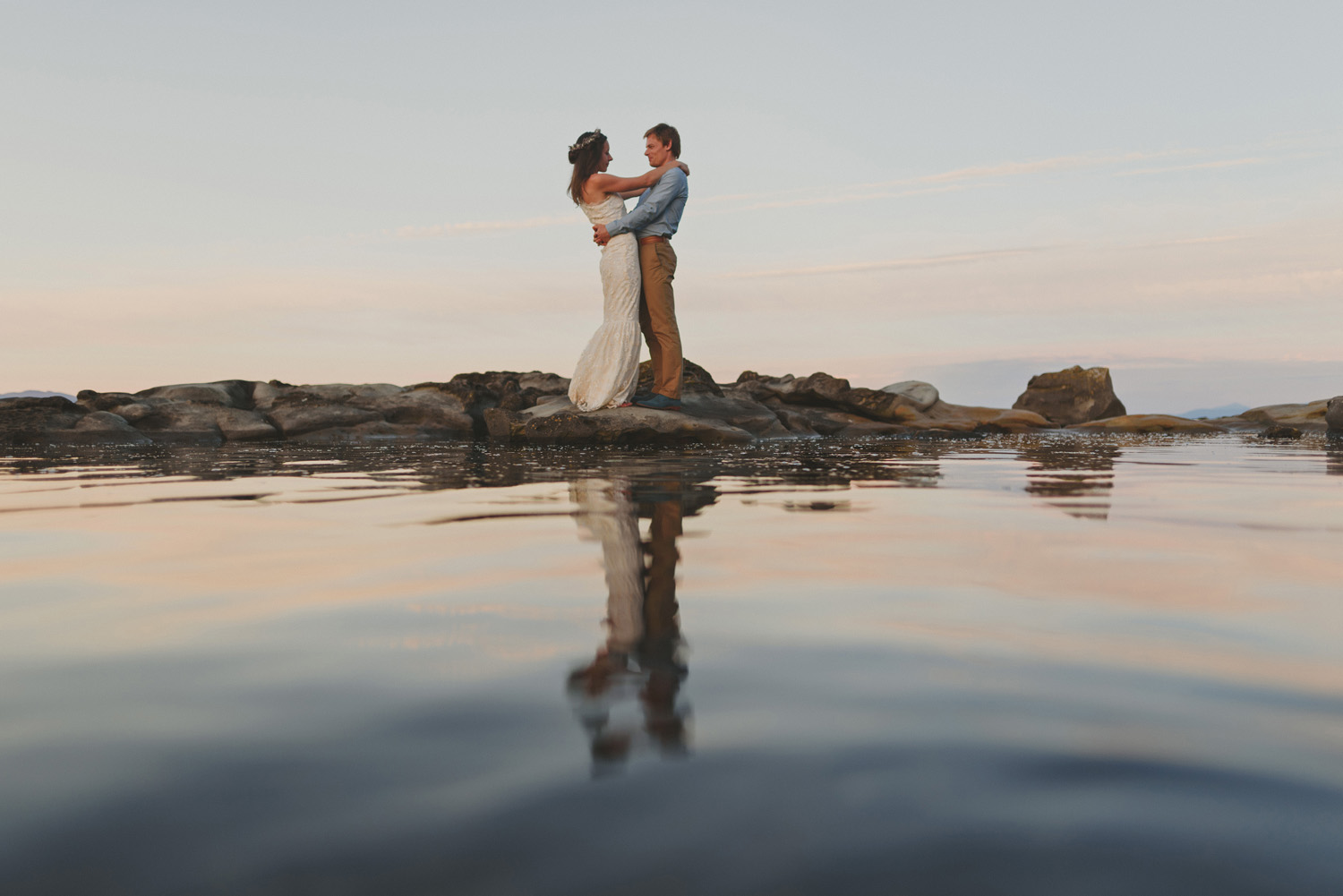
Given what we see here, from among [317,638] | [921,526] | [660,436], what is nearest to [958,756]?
[317,638]

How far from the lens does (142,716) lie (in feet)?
3.47

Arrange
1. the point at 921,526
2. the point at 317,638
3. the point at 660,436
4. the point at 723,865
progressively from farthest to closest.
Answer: the point at 660,436 < the point at 921,526 < the point at 317,638 < the point at 723,865

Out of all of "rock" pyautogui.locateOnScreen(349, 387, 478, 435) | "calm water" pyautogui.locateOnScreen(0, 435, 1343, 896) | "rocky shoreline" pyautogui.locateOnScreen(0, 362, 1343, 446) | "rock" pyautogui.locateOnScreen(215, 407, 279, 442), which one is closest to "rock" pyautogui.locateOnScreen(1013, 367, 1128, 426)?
"rocky shoreline" pyautogui.locateOnScreen(0, 362, 1343, 446)

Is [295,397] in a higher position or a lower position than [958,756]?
higher

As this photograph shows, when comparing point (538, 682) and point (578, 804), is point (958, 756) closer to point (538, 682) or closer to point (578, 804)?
point (578, 804)

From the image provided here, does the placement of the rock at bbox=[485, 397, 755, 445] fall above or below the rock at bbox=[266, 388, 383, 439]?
below

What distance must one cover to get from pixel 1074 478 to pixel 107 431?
10972mm

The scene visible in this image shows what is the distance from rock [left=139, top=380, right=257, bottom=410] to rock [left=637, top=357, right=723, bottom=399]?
258 inches

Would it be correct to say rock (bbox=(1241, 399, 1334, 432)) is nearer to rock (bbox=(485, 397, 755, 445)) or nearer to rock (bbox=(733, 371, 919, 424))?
rock (bbox=(733, 371, 919, 424))

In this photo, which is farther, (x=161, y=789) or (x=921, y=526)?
(x=921, y=526)

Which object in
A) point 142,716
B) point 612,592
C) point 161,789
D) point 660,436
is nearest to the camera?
point 161,789

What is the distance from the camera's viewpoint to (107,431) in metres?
10.9

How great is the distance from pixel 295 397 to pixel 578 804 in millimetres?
13182

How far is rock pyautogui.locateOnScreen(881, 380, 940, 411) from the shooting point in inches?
584
